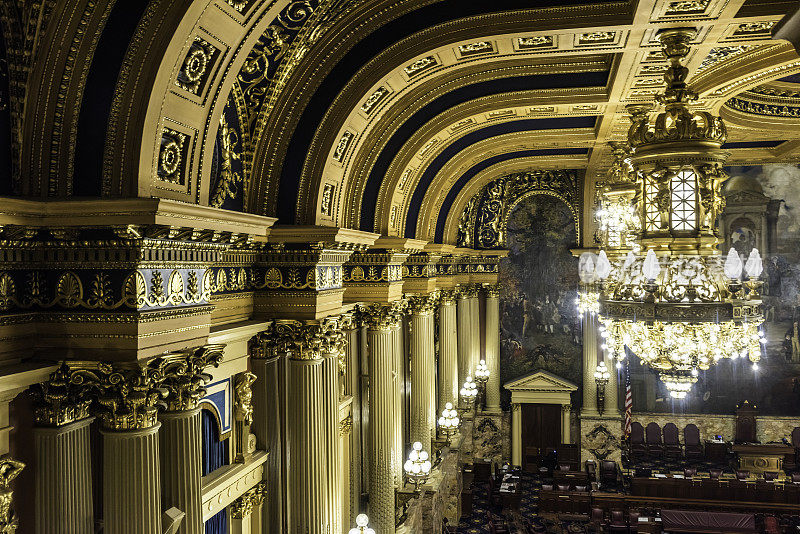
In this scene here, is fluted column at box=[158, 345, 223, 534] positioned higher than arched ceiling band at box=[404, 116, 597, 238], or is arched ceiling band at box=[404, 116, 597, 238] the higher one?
arched ceiling band at box=[404, 116, 597, 238]

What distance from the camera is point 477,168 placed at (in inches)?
743

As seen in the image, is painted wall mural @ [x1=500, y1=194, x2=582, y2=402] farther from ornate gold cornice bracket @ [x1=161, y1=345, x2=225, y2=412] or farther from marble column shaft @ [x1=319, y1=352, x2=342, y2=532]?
ornate gold cornice bracket @ [x1=161, y1=345, x2=225, y2=412]

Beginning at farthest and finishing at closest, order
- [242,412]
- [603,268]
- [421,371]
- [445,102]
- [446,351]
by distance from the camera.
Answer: [446,351]
[421,371]
[445,102]
[603,268]
[242,412]

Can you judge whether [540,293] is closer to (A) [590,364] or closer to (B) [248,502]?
(A) [590,364]

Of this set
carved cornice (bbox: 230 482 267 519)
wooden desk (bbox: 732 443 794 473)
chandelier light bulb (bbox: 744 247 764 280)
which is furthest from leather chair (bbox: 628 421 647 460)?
carved cornice (bbox: 230 482 267 519)

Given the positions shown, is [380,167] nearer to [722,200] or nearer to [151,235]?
[722,200]

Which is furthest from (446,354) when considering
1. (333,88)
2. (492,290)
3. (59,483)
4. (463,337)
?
(59,483)

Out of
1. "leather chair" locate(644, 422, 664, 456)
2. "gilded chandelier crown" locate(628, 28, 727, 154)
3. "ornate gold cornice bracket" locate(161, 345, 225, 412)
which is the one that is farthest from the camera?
→ "leather chair" locate(644, 422, 664, 456)

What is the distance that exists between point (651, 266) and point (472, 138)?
760cm

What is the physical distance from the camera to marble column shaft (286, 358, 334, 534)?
7.90 meters

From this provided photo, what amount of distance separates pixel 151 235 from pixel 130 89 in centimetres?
94

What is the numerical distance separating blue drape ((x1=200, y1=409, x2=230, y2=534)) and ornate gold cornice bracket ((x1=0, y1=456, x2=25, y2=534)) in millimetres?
2786

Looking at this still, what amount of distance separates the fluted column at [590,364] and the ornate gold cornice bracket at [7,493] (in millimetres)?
21585

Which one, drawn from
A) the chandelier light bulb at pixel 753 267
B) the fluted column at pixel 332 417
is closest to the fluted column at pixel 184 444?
the fluted column at pixel 332 417
